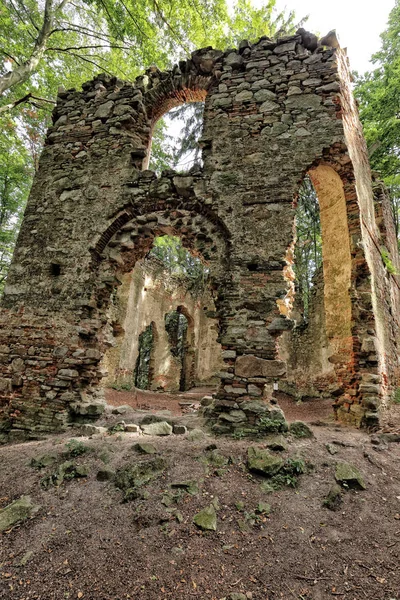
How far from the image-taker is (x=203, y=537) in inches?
97.3

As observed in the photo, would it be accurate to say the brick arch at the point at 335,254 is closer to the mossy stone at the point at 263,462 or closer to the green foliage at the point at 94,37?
the mossy stone at the point at 263,462

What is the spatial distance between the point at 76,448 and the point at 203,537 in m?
2.04

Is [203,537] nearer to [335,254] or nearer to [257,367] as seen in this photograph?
[257,367]

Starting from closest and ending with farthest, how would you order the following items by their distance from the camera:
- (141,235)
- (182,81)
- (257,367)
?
(257,367)
(141,235)
(182,81)

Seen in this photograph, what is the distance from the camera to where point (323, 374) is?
9727 mm

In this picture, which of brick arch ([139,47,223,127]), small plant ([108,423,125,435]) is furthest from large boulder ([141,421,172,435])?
brick arch ([139,47,223,127])

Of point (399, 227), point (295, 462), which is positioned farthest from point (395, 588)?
point (399, 227)

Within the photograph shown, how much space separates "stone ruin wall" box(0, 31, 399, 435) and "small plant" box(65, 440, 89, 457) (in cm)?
129

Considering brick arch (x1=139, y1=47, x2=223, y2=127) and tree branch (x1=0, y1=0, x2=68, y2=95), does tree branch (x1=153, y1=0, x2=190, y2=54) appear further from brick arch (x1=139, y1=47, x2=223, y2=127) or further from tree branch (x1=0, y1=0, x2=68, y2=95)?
tree branch (x1=0, y1=0, x2=68, y2=95)

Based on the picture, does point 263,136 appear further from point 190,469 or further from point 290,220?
point 190,469

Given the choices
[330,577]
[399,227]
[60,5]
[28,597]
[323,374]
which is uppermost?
[60,5]

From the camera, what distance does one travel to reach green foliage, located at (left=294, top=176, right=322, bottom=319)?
496 inches

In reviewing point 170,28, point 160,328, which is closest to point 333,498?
point 170,28

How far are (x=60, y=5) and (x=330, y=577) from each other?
511 inches
